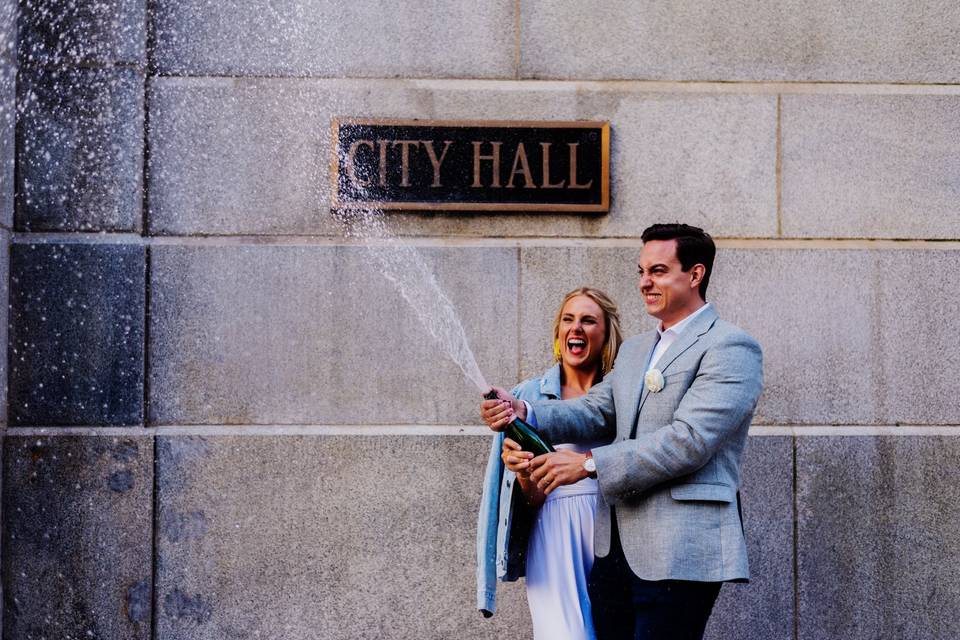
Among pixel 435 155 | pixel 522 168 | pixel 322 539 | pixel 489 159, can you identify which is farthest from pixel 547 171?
pixel 322 539

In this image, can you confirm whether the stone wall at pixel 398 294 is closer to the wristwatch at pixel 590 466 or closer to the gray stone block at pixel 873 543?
the gray stone block at pixel 873 543

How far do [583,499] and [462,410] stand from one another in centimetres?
129

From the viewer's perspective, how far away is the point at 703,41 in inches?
220

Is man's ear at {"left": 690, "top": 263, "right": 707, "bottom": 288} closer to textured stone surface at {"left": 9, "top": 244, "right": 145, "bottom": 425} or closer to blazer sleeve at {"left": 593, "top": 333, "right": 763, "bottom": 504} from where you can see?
blazer sleeve at {"left": 593, "top": 333, "right": 763, "bottom": 504}

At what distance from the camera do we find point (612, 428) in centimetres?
414

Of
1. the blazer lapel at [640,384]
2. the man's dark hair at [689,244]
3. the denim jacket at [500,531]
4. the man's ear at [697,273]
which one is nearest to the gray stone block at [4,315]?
the denim jacket at [500,531]

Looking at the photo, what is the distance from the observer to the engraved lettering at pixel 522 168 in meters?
5.49

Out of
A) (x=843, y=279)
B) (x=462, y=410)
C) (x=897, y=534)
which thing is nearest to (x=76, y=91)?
(x=462, y=410)

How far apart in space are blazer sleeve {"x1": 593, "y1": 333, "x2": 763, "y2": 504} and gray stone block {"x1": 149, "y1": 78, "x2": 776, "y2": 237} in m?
2.08

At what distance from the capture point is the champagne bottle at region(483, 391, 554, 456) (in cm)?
379

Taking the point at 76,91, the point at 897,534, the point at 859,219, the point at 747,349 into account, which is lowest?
the point at 897,534

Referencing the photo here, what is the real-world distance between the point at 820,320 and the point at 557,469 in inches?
99.5

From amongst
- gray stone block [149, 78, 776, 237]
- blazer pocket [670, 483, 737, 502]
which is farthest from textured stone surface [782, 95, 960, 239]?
blazer pocket [670, 483, 737, 502]

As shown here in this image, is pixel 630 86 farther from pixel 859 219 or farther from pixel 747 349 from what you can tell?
pixel 747 349
